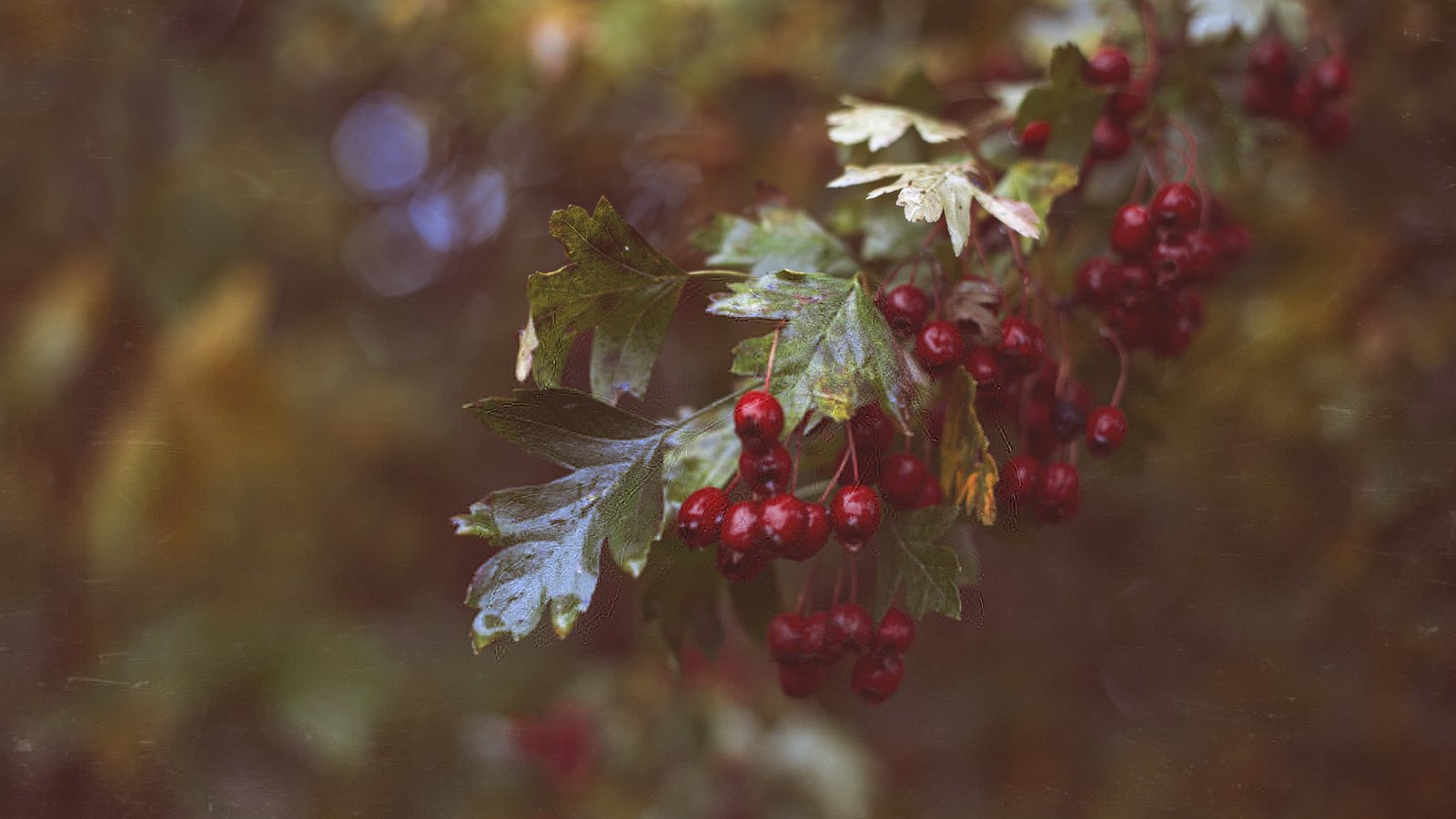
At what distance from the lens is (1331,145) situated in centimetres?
97

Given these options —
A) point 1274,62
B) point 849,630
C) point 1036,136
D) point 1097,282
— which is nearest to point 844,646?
point 849,630

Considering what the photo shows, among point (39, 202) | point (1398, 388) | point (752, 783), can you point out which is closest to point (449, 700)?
point (752, 783)

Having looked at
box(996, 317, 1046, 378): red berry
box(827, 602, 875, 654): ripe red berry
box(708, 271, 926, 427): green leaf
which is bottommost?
box(827, 602, 875, 654): ripe red berry

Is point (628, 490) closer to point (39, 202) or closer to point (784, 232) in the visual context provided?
point (784, 232)

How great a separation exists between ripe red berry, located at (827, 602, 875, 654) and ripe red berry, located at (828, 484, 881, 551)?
0.08 meters

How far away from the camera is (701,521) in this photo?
22.3 inches

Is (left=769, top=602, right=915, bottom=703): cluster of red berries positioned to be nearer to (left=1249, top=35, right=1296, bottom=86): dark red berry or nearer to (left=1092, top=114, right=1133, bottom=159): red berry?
(left=1092, top=114, right=1133, bottom=159): red berry

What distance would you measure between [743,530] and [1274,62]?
29.6 inches

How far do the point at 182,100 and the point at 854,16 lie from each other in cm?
127

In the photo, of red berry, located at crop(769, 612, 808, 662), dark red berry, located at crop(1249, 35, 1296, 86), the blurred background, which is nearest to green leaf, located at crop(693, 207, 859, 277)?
the blurred background

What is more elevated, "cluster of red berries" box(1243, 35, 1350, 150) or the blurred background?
"cluster of red berries" box(1243, 35, 1350, 150)

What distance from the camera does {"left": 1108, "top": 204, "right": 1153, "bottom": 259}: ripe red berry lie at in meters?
0.69

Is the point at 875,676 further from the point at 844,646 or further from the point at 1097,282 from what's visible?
the point at 1097,282

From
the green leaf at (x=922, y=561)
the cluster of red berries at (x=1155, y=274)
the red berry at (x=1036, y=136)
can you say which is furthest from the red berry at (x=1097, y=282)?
the green leaf at (x=922, y=561)
